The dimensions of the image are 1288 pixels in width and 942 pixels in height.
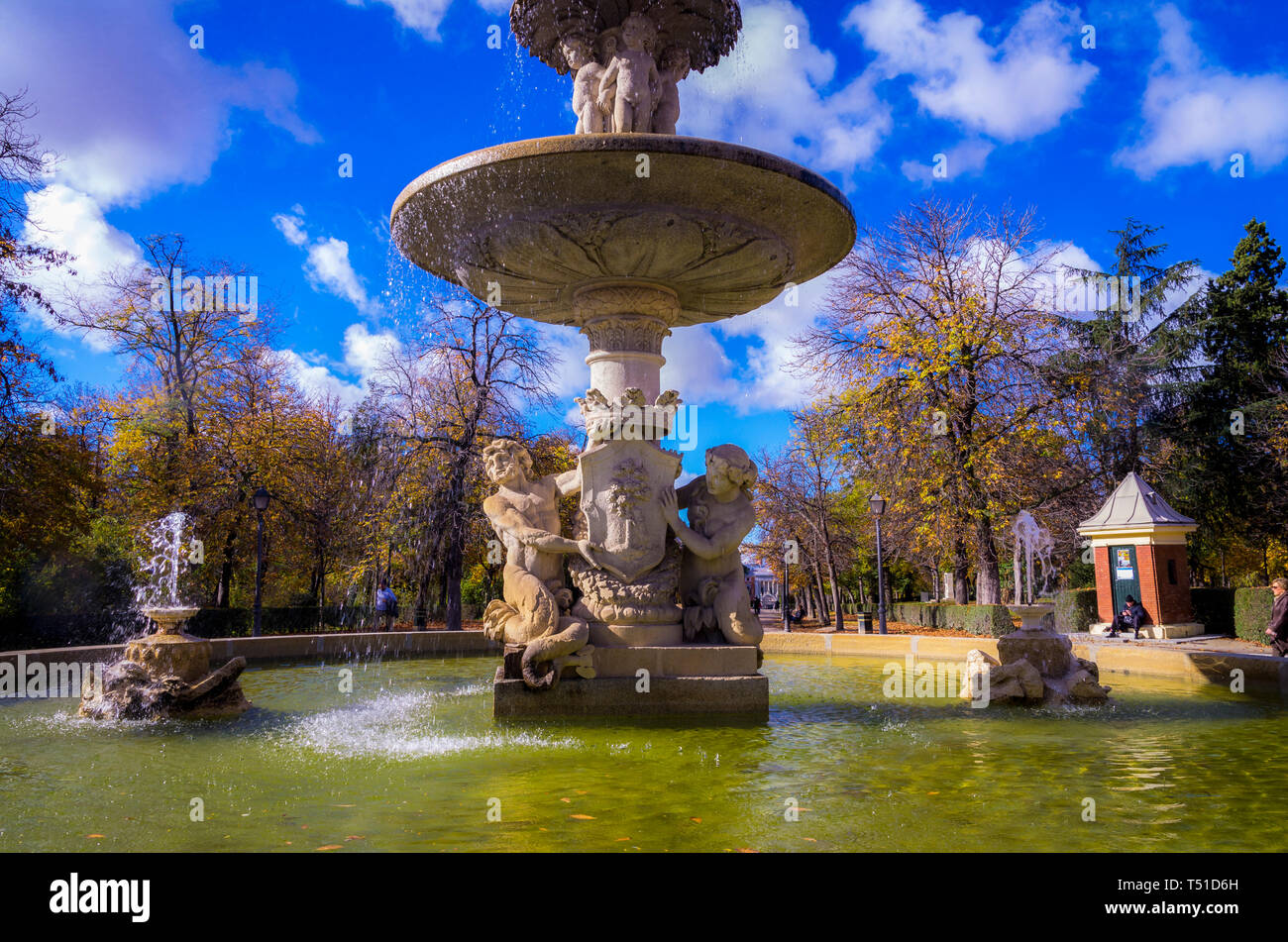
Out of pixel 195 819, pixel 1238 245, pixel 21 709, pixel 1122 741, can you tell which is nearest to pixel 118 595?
pixel 21 709

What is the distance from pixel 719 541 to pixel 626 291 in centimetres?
237

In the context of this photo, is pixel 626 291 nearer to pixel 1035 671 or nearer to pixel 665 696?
pixel 665 696

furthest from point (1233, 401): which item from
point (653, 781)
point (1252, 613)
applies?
point (653, 781)

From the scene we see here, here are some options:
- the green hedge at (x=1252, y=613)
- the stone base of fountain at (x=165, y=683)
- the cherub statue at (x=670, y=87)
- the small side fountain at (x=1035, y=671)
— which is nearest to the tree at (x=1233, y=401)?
the green hedge at (x=1252, y=613)

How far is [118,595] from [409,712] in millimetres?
17028

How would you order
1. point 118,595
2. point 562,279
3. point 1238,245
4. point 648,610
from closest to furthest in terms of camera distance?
point 648,610
point 562,279
point 118,595
point 1238,245

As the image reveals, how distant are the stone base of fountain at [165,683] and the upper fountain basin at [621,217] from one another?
384 centimetres

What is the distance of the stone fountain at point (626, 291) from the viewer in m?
6.41

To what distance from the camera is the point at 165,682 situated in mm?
6867

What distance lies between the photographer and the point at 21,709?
7.43 m

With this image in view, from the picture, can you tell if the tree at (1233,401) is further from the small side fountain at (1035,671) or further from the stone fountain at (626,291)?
the stone fountain at (626,291)

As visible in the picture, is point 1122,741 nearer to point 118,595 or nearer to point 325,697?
point 325,697

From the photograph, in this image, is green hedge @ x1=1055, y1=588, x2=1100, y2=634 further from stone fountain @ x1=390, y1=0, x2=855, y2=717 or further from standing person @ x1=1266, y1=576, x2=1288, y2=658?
stone fountain @ x1=390, y1=0, x2=855, y2=717

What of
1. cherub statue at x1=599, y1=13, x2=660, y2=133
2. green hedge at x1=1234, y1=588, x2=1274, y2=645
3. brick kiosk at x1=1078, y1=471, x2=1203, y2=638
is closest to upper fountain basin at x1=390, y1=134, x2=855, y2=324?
cherub statue at x1=599, y1=13, x2=660, y2=133
